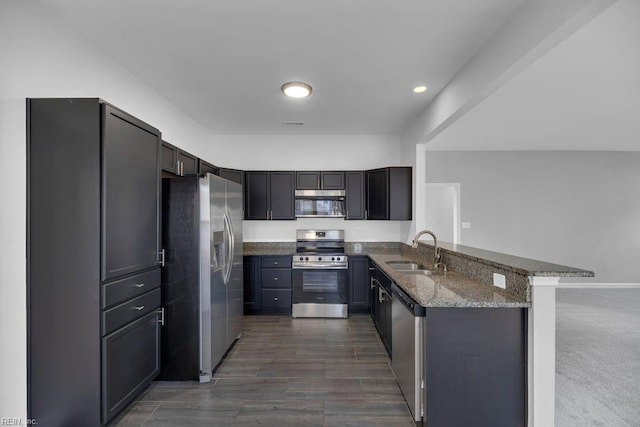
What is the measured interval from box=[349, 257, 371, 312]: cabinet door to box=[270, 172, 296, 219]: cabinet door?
1182 millimetres

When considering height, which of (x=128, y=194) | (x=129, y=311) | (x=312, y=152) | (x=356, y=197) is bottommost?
→ (x=129, y=311)

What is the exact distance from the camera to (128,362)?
1940 millimetres

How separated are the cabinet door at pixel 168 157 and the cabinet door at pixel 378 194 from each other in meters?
2.68

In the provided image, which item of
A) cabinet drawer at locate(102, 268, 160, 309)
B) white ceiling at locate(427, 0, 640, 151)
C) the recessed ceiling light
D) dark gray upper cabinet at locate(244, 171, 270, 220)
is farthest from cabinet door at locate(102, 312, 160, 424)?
white ceiling at locate(427, 0, 640, 151)

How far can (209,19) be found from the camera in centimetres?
193

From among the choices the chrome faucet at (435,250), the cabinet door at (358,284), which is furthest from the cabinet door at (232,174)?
the chrome faucet at (435,250)

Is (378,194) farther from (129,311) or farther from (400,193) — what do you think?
(129,311)

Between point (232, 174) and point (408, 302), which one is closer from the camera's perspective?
point (408, 302)

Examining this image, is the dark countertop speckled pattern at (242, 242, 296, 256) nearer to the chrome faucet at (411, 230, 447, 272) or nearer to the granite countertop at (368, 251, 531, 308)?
the chrome faucet at (411, 230, 447, 272)

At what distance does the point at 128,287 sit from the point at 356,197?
10.9 ft

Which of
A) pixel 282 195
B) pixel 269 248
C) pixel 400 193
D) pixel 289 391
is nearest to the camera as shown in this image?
pixel 289 391

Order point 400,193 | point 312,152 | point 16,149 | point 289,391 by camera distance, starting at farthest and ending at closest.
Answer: point 312,152
point 400,193
point 289,391
point 16,149

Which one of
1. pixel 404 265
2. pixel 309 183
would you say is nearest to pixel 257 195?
pixel 309 183

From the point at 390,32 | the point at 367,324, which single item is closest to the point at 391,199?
the point at 367,324
